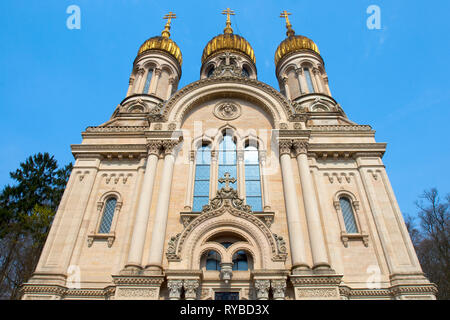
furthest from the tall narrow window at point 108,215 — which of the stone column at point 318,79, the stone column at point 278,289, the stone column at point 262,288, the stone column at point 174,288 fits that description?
the stone column at point 318,79

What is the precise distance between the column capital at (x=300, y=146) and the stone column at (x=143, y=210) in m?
7.82

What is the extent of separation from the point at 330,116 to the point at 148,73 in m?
16.8

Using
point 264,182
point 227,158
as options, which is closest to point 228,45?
point 227,158

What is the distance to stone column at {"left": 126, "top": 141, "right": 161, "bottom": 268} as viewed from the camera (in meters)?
13.8

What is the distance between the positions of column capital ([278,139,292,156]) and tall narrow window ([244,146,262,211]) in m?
1.67

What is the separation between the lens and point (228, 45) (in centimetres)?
3288

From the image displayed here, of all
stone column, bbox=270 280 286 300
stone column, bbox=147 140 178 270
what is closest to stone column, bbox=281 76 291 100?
stone column, bbox=147 140 178 270

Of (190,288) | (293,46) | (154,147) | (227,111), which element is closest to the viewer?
(190,288)

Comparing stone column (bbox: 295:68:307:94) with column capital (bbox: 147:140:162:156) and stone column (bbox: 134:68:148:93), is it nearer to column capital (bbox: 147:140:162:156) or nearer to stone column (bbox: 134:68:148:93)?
stone column (bbox: 134:68:148:93)

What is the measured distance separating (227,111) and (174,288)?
11.7 meters

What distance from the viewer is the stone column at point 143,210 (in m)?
13.8

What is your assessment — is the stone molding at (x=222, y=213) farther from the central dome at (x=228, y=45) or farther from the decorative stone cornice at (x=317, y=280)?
the central dome at (x=228, y=45)

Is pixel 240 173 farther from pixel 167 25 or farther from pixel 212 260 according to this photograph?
pixel 167 25
